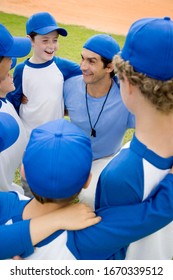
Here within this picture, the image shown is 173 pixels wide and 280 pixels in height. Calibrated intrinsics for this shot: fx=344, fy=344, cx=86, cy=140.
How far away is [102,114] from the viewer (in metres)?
2.85

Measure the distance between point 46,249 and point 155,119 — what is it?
2.46 feet

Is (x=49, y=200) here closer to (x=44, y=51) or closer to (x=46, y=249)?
(x=46, y=249)

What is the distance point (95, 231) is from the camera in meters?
1.48

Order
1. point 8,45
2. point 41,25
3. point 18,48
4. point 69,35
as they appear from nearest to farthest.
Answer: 1. point 8,45
2. point 18,48
3. point 41,25
4. point 69,35

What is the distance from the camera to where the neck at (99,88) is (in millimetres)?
2826

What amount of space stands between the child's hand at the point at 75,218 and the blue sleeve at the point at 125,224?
30 millimetres

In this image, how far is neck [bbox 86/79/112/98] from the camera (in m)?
2.83

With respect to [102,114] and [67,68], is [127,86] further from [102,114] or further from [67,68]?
[67,68]

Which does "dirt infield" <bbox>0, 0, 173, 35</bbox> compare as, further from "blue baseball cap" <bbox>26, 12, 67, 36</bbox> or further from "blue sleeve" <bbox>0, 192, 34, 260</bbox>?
"blue sleeve" <bbox>0, 192, 34, 260</bbox>

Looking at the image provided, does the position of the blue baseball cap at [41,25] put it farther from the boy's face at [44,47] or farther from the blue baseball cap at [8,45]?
the blue baseball cap at [8,45]

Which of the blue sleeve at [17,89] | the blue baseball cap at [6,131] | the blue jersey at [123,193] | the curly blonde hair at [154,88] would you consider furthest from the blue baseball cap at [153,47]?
the blue sleeve at [17,89]

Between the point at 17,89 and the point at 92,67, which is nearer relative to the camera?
the point at 92,67

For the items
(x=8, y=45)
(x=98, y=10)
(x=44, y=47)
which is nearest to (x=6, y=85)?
(x=8, y=45)

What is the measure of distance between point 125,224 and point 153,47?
750mm
